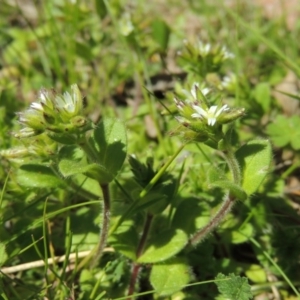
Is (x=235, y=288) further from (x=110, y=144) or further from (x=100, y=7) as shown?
(x=100, y=7)

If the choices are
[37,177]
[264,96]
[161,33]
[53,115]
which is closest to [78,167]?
[53,115]

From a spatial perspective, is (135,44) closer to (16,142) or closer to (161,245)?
(16,142)

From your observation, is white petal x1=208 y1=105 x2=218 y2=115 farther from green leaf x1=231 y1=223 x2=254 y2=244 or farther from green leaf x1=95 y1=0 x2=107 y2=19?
green leaf x1=95 y1=0 x2=107 y2=19

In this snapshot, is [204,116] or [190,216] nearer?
[204,116]

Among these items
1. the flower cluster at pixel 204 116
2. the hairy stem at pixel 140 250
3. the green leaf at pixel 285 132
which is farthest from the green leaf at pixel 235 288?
the green leaf at pixel 285 132

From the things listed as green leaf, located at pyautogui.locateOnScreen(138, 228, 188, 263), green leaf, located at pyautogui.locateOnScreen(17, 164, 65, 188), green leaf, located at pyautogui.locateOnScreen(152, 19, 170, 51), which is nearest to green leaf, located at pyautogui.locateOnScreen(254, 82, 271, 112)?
green leaf, located at pyautogui.locateOnScreen(152, 19, 170, 51)

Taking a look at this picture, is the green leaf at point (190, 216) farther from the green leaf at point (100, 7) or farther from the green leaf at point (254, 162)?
the green leaf at point (100, 7)

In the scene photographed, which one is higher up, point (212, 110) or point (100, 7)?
point (100, 7)
